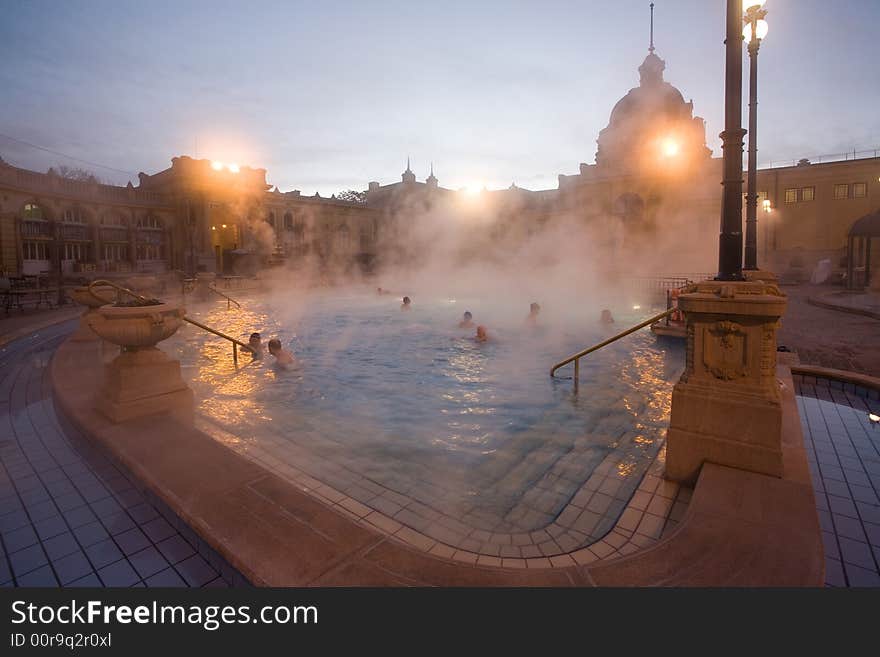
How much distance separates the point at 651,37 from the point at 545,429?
43530 mm

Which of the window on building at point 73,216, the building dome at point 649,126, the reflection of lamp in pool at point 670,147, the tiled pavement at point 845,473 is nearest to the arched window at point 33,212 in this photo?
the window on building at point 73,216

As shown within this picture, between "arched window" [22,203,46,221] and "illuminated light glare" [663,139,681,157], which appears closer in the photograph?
"arched window" [22,203,46,221]

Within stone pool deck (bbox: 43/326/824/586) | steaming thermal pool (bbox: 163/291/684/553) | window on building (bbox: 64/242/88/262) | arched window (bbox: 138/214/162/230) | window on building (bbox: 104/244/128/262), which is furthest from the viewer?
arched window (bbox: 138/214/162/230)

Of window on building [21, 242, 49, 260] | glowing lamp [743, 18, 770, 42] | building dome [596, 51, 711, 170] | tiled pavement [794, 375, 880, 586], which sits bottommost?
tiled pavement [794, 375, 880, 586]

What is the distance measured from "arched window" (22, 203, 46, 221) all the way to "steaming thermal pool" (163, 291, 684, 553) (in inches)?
729

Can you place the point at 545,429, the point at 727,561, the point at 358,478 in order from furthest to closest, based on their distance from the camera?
the point at 545,429
the point at 358,478
the point at 727,561

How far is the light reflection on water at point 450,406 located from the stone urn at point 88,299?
172 centimetres

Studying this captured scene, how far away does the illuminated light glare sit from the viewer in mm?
33000

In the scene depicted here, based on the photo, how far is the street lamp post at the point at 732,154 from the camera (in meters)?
3.50

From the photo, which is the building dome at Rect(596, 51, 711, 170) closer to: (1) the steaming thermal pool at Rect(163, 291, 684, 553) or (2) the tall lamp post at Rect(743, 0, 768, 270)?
(1) the steaming thermal pool at Rect(163, 291, 684, 553)

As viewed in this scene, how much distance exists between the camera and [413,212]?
41844 mm

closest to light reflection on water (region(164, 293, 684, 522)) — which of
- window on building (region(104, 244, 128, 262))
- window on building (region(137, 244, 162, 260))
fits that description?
window on building (region(104, 244, 128, 262))

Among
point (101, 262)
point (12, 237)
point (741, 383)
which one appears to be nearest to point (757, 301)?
point (741, 383)

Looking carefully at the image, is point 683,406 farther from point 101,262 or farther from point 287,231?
point 287,231
